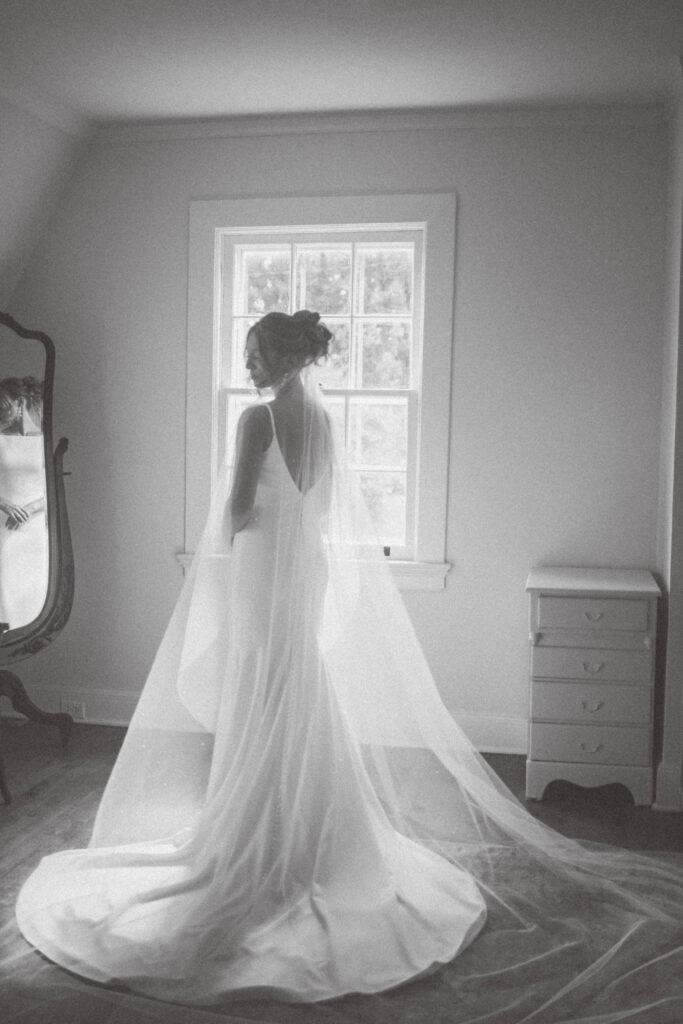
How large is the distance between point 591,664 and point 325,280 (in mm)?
2124

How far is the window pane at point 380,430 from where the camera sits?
456cm

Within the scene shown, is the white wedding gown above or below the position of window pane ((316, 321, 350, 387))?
below

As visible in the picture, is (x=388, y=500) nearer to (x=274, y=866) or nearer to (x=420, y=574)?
(x=420, y=574)

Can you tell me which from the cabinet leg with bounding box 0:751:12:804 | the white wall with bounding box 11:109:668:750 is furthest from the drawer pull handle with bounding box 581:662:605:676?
the cabinet leg with bounding box 0:751:12:804

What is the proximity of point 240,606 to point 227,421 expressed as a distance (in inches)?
73.8

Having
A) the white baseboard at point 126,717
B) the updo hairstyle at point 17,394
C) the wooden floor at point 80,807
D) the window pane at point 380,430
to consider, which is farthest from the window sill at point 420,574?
the updo hairstyle at point 17,394

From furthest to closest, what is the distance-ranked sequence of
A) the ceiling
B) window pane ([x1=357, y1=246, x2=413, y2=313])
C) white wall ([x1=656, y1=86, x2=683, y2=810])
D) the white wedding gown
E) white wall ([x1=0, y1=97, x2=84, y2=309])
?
window pane ([x1=357, y1=246, x2=413, y2=313]) < white wall ([x1=0, y1=97, x2=84, y2=309]) < white wall ([x1=656, y1=86, x2=683, y2=810]) < the ceiling < the white wedding gown

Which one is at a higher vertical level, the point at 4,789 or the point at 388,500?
the point at 388,500

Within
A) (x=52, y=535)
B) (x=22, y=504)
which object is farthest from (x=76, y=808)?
(x=22, y=504)

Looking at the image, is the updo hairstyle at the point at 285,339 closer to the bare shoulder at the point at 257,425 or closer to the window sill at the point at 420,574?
the bare shoulder at the point at 257,425

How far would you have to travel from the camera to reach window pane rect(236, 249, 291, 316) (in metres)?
4.61

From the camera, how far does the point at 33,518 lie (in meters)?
4.38

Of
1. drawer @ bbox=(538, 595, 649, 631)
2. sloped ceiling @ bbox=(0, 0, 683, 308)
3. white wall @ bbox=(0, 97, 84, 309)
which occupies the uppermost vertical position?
sloped ceiling @ bbox=(0, 0, 683, 308)

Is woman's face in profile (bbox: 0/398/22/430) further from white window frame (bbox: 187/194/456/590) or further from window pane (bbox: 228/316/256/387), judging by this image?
window pane (bbox: 228/316/256/387)
